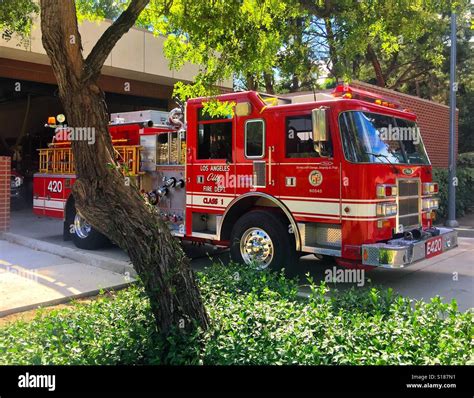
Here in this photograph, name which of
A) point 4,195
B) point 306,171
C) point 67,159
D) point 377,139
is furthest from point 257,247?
point 4,195

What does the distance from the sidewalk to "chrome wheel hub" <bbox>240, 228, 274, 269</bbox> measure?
1764mm

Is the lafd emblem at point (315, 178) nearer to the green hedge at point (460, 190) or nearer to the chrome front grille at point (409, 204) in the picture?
the chrome front grille at point (409, 204)

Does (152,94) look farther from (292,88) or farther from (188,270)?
(188,270)

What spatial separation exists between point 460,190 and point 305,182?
1104 cm

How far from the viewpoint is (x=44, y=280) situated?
22.6 feet

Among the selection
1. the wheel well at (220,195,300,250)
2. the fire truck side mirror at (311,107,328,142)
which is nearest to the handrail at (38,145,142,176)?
the wheel well at (220,195,300,250)

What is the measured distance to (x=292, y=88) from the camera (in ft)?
66.2

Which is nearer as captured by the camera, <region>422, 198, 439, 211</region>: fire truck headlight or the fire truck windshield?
the fire truck windshield

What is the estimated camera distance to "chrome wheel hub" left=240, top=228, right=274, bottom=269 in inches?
283

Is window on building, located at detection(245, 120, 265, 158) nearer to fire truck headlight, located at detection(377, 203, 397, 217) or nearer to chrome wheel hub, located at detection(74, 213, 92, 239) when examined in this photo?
fire truck headlight, located at detection(377, 203, 397, 217)

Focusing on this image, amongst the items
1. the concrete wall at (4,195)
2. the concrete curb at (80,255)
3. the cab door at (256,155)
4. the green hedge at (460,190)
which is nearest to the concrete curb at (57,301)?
the concrete curb at (80,255)

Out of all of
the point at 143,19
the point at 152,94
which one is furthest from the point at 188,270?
the point at 152,94

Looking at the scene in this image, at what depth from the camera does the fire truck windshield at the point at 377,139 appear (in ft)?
21.3

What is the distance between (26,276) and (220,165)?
335cm
